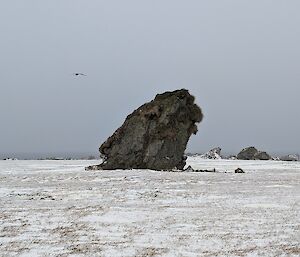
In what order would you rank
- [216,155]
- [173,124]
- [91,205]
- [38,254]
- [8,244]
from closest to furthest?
1. [38,254]
2. [8,244]
3. [91,205]
4. [173,124]
5. [216,155]

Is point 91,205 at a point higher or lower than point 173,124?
lower

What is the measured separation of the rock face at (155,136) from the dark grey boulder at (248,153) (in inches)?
921

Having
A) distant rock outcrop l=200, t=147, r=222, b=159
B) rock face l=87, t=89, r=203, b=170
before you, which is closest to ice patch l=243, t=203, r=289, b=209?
rock face l=87, t=89, r=203, b=170

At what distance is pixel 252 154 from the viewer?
161ft

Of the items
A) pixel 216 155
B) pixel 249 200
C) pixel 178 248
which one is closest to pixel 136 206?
pixel 249 200

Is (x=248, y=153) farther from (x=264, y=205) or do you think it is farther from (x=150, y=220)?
(x=150, y=220)

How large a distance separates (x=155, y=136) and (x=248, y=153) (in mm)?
26102

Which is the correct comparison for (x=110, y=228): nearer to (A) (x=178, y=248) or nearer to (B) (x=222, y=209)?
(A) (x=178, y=248)

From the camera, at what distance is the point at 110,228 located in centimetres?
896

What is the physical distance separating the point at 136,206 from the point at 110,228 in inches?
99.3

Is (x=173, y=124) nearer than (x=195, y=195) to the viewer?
No

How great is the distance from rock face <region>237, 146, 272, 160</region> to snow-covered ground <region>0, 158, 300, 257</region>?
32.1 m

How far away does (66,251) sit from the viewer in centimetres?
737

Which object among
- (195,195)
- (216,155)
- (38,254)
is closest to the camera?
(38,254)
